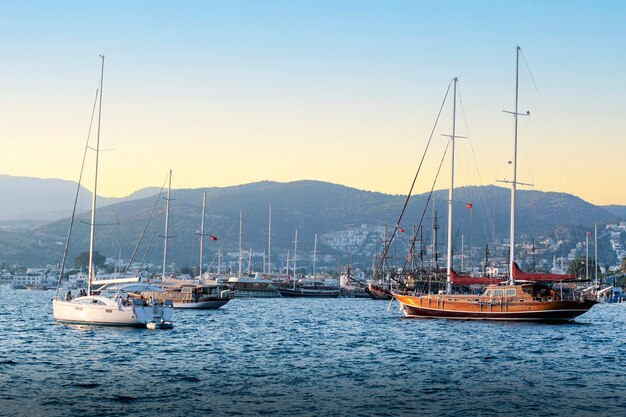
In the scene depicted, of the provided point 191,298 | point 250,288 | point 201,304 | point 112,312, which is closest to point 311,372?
point 112,312

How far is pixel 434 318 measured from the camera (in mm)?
80312

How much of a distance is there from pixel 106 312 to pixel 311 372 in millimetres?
25605

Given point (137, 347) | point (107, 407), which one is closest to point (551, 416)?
point (107, 407)

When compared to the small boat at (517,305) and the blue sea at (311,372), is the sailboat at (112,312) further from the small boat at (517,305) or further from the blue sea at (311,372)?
the small boat at (517,305)

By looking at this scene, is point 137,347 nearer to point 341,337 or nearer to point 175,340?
point 175,340

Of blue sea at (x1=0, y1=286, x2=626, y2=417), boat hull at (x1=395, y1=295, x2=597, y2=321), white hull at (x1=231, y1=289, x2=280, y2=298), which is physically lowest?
blue sea at (x1=0, y1=286, x2=626, y2=417)

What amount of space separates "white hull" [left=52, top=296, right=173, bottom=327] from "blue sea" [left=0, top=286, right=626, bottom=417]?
0.89m

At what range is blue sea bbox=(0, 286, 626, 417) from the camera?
3203 cm

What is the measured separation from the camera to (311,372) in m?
41.9

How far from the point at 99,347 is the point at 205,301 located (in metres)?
53.8

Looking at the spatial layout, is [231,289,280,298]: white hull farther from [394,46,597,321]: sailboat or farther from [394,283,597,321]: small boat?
[394,283,597,321]: small boat

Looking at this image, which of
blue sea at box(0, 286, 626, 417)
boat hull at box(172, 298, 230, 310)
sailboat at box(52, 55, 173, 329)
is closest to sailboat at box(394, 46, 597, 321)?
blue sea at box(0, 286, 626, 417)

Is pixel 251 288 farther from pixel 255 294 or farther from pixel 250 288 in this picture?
pixel 255 294

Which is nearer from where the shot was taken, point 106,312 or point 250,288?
point 106,312
